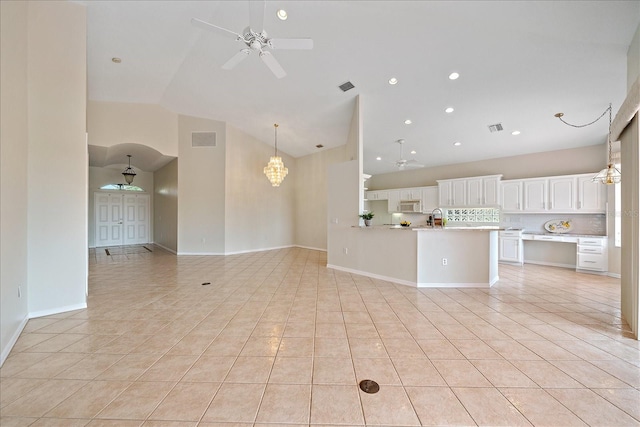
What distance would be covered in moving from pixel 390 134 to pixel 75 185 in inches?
240

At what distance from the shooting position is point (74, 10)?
332cm

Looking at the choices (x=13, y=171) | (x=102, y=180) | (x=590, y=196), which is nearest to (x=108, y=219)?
(x=102, y=180)

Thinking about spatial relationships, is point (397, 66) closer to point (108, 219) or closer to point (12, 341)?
point (12, 341)

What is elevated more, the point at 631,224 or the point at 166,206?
the point at 166,206

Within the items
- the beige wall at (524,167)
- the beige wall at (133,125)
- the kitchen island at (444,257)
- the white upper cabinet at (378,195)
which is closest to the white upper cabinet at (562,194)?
the beige wall at (524,167)

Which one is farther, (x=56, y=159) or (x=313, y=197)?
(x=313, y=197)

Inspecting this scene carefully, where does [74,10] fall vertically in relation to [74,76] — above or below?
above

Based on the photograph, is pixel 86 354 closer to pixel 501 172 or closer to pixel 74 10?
pixel 74 10

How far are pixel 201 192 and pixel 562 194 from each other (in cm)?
938

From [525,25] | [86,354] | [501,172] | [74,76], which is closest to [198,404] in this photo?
[86,354]

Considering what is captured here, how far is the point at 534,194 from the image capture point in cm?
623

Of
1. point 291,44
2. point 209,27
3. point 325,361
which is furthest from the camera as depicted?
point 291,44

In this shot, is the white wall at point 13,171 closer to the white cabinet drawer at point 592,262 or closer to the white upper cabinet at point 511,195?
the white upper cabinet at point 511,195

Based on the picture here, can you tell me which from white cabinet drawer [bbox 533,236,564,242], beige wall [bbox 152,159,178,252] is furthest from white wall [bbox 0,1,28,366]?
white cabinet drawer [bbox 533,236,564,242]
